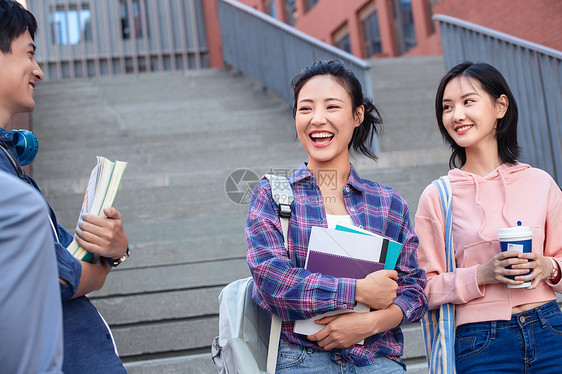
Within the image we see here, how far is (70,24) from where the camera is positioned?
18703mm

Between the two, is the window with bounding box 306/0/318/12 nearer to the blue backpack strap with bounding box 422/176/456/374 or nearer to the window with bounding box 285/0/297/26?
the window with bounding box 285/0/297/26

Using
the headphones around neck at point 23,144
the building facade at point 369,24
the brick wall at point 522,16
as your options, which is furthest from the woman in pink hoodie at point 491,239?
the building facade at point 369,24

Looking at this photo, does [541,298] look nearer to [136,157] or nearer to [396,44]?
[136,157]

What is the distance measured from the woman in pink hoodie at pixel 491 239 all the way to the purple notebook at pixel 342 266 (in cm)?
34

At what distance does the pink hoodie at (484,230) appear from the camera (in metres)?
1.88

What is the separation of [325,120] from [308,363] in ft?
2.55

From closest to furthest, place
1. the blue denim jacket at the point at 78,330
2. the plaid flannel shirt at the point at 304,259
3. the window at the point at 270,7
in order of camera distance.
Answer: the blue denim jacket at the point at 78,330 < the plaid flannel shirt at the point at 304,259 < the window at the point at 270,7

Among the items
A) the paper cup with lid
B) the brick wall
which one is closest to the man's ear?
the paper cup with lid

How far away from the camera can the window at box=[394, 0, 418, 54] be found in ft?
49.9

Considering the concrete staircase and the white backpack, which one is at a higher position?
the concrete staircase

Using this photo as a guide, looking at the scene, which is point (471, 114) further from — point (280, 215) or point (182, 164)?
point (182, 164)

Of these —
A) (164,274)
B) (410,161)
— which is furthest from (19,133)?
(410,161)

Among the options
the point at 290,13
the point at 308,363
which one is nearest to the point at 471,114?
the point at 308,363

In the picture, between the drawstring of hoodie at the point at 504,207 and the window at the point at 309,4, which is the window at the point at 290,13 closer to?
the window at the point at 309,4
